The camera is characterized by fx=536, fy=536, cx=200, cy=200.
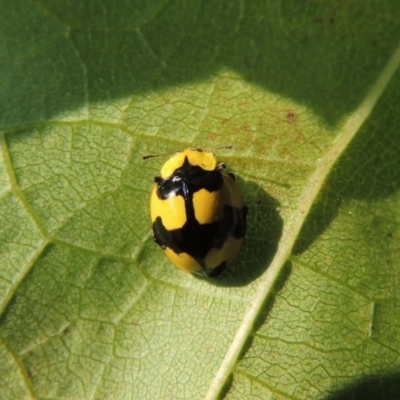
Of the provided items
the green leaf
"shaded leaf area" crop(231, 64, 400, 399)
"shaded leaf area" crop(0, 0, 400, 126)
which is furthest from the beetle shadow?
"shaded leaf area" crop(0, 0, 400, 126)

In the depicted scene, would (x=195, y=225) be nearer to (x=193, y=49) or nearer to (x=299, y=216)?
(x=299, y=216)

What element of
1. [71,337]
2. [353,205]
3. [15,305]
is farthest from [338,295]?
[15,305]

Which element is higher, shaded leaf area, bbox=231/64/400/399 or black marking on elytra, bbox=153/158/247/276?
black marking on elytra, bbox=153/158/247/276

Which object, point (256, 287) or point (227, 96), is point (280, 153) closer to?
point (227, 96)

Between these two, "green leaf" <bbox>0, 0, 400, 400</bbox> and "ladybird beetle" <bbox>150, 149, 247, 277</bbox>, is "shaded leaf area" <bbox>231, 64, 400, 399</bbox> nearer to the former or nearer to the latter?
"green leaf" <bbox>0, 0, 400, 400</bbox>

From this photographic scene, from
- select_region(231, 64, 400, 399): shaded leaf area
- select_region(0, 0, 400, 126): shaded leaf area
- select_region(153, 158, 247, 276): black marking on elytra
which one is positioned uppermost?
select_region(0, 0, 400, 126): shaded leaf area

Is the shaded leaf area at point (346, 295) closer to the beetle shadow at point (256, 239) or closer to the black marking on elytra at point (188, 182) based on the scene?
the beetle shadow at point (256, 239)

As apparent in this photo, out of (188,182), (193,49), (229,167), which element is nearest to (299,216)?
(229,167)
